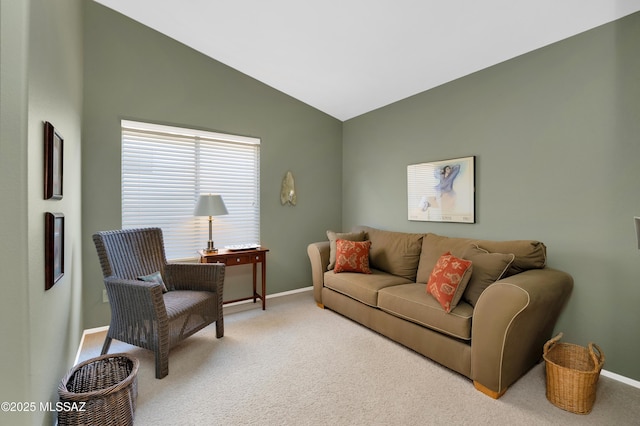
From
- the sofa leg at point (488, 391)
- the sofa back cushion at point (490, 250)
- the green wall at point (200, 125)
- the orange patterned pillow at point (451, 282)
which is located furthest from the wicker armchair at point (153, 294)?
the sofa leg at point (488, 391)

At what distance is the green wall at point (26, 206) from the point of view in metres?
1.08

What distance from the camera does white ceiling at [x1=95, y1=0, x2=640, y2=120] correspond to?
86.4 inches

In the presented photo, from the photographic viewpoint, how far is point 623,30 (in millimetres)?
2105

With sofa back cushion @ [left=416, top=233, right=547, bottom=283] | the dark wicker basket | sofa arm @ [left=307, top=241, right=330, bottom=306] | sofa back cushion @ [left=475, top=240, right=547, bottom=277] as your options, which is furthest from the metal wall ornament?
sofa back cushion @ [left=475, top=240, right=547, bottom=277]

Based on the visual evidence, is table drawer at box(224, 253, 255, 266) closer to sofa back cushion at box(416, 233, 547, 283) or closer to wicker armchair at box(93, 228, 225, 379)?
wicker armchair at box(93, 228, 225, 379)

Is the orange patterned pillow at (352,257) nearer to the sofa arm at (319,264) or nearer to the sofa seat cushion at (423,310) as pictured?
the sofa arm at (319,264)

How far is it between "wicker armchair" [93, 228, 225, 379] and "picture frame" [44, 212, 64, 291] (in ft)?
2.08

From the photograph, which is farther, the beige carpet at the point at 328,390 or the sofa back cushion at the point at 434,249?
the sofa back cushion at the point at 434,249

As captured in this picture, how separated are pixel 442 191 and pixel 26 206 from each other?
129 inches

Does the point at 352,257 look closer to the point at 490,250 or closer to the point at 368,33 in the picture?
the point at 490,250

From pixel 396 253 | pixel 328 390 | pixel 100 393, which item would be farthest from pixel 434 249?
pixel 100 393

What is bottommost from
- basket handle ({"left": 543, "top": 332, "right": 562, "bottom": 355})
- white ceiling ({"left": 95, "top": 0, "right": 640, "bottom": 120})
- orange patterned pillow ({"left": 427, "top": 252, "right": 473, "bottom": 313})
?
basket handle ({"left": 543, "top": 332, "right": 562, "bottom": 355})

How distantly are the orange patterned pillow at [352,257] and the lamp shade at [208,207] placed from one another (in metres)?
1.41

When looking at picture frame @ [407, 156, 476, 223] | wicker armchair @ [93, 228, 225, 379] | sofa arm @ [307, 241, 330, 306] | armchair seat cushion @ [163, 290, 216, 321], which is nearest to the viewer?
wicker armchair @ [93, 228, 225, 379]
